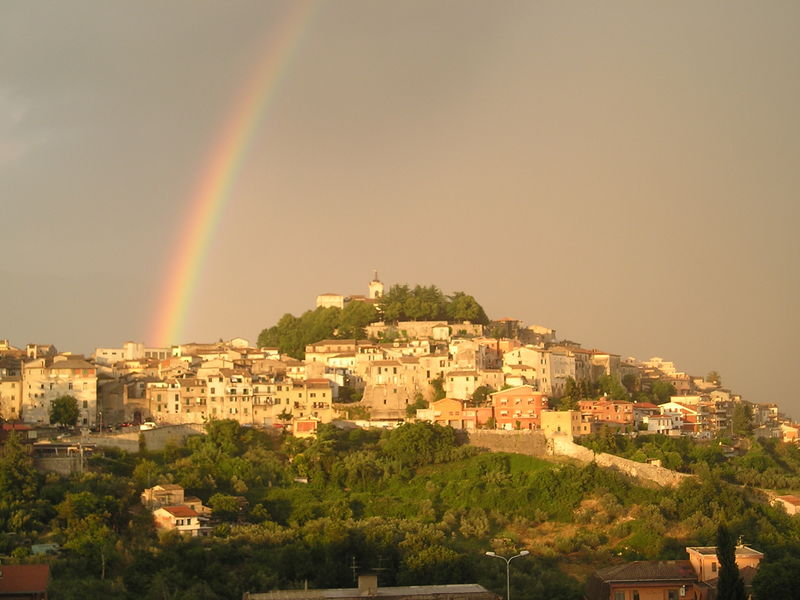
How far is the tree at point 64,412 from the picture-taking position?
54.8 m

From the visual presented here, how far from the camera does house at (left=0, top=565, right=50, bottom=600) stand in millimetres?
29984

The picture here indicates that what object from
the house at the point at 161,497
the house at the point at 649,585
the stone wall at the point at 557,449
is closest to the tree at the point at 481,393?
the stone wall at the point at 557,449

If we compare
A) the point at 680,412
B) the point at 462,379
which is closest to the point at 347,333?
the point at 462,379

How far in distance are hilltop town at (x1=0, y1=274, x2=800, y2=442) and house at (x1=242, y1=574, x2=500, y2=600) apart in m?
23.0

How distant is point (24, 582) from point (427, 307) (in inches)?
1763

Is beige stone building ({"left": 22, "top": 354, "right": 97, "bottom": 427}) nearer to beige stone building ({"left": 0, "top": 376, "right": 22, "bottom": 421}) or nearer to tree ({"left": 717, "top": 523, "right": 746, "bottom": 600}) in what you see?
beige stone building ({"left": 0, "top": 376, "right": 22, "bottom": 421})

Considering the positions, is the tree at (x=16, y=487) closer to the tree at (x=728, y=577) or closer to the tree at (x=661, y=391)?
the tree at (x=728, y=577)

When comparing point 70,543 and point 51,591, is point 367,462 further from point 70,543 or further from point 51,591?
point 51,591

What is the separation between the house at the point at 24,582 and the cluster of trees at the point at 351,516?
184cm

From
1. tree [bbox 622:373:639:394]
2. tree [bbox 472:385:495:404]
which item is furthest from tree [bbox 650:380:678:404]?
tree [bbox 472:385:495:404]

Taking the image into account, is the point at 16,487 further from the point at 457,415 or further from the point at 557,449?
the point at 557,449

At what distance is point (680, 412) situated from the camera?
63969mm

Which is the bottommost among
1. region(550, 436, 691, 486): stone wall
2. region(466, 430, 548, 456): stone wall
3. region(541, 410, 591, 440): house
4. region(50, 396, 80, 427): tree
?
region(550, 436, 691, 486): stone wall

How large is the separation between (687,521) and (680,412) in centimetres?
1905
